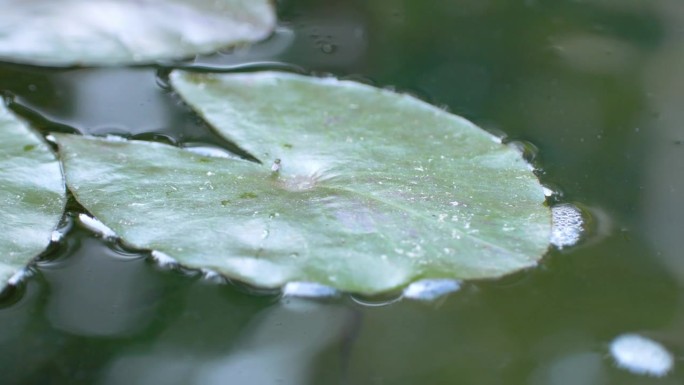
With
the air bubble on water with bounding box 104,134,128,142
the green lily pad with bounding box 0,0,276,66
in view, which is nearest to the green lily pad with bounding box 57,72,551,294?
the air bubble on water with bounding box 104,134,128,142

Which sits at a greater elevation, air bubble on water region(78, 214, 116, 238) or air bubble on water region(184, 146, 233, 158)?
air bubble on water region(184, 146, 233, 158)

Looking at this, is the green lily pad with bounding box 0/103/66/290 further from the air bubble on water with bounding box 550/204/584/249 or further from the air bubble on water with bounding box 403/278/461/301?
the air bubble on water with bounding box 550/204/584/249

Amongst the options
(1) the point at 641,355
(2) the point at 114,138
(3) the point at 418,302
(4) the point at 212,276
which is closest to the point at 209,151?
(2) the point at 114,138

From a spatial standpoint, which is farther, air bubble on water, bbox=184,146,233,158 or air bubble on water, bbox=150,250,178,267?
air bubble on water, bbox=184,146,233,158

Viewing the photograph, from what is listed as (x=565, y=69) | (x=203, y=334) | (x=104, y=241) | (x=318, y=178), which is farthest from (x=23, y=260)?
(x=565, y=69)

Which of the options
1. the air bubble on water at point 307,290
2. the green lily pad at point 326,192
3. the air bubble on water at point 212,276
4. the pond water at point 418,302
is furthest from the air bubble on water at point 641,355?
the air bubble on water at point 212,276

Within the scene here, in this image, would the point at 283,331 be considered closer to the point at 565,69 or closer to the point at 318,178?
the point at 318,178

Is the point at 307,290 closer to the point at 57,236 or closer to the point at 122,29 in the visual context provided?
the point at 57,236
